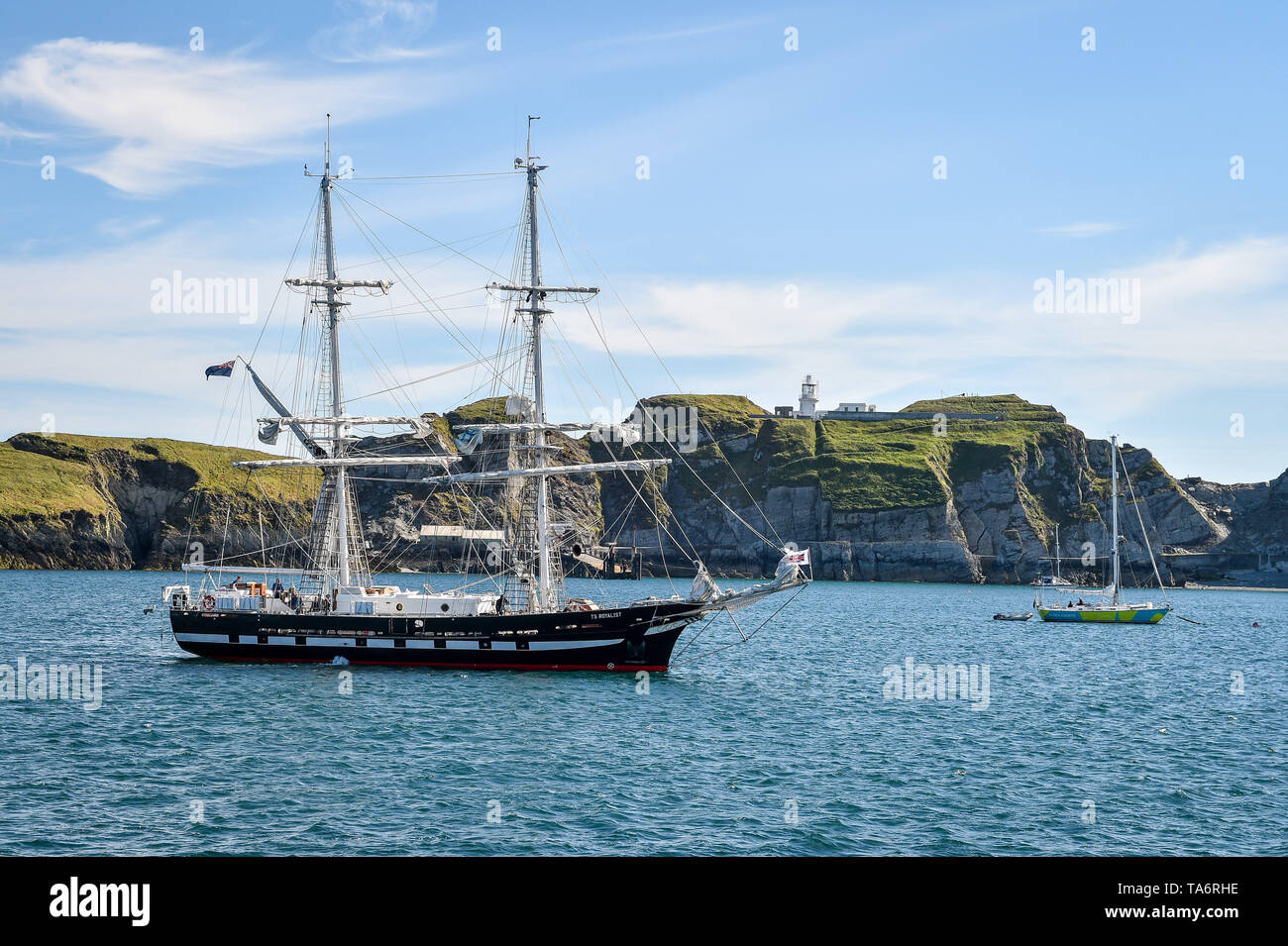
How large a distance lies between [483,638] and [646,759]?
74.1ft

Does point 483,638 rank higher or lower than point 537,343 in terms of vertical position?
lower

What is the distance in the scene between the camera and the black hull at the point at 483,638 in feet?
184

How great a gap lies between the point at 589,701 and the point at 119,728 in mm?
18850

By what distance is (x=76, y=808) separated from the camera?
91.1 ft

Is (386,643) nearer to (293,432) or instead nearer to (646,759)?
(293,432)

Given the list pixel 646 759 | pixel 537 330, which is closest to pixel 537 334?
pixel 537 330

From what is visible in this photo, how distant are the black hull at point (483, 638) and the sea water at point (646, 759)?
2.95 ft

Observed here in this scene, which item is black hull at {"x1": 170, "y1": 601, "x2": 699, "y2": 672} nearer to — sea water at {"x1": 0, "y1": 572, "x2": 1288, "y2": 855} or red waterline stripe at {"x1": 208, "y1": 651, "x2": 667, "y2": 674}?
red waterline stripe at {"x1": 208, "y1": 651, "x2": 667, "y2": 674}

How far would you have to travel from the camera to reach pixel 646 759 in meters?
35.7

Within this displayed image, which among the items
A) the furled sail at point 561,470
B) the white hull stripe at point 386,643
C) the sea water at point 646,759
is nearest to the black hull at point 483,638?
the white hull stripe at point 386,643

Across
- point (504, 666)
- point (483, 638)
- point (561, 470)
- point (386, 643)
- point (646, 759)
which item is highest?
point (561, 470)

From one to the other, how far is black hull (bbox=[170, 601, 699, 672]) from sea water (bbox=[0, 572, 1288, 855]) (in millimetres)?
900

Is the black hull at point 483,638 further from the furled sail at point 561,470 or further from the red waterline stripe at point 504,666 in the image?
the furled sail at point 561,470
